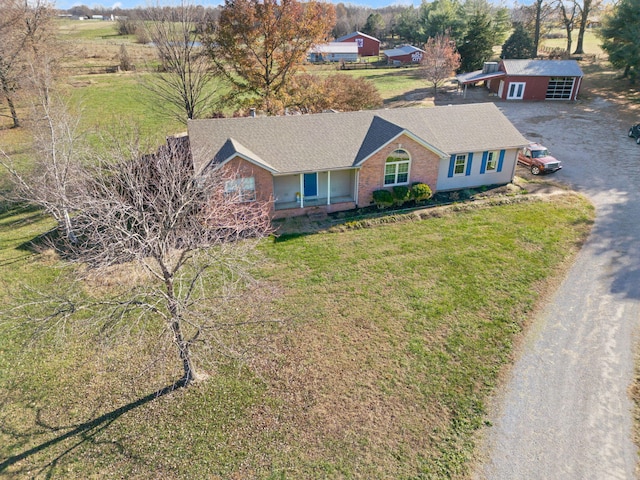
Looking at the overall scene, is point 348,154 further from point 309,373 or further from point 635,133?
point 635,133

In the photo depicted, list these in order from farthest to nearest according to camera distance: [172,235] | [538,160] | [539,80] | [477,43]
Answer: [477,43] < [539,80] < [538,160] < [172,235]

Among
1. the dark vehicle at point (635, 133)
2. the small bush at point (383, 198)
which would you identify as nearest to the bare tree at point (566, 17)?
the dark vehicle at point (635, 133)

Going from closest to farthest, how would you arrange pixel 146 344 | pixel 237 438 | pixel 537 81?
pixel 237 438 → pixel 146 344 → pixel 537 81

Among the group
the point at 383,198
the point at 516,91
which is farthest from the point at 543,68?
the point at 383,198

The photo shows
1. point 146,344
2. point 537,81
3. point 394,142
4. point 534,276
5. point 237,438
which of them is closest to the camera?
point 237,438

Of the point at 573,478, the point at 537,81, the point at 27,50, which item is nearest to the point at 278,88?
the point at 27,50

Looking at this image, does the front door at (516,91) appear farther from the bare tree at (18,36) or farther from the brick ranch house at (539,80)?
the bare tree at (18,36)

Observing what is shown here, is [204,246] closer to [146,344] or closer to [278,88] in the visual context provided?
[146,344]
